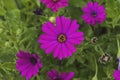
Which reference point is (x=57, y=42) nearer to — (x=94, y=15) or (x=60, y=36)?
(x=60, y=36)

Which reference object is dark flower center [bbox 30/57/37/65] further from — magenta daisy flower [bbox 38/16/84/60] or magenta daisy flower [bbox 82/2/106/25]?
magenta daisy flower [bbox 82/2/106/25]

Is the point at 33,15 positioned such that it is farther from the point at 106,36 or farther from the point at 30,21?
the point at 106,36

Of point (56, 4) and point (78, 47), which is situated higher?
point (56, 4)

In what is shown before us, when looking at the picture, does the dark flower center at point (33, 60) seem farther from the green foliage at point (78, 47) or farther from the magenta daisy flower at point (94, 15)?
the magenta daisy flower at point (94, 15)

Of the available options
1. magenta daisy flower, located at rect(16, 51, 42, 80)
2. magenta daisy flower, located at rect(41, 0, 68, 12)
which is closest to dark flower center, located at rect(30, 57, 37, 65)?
magenta daisy flower, located at rect(16, 51, 42, 80)

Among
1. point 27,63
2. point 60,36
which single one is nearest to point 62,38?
point 60,36

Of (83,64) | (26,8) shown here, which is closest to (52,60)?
(83,64)

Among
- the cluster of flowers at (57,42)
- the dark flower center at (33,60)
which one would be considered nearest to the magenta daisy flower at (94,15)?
the cluster of flowers at (57,42)
